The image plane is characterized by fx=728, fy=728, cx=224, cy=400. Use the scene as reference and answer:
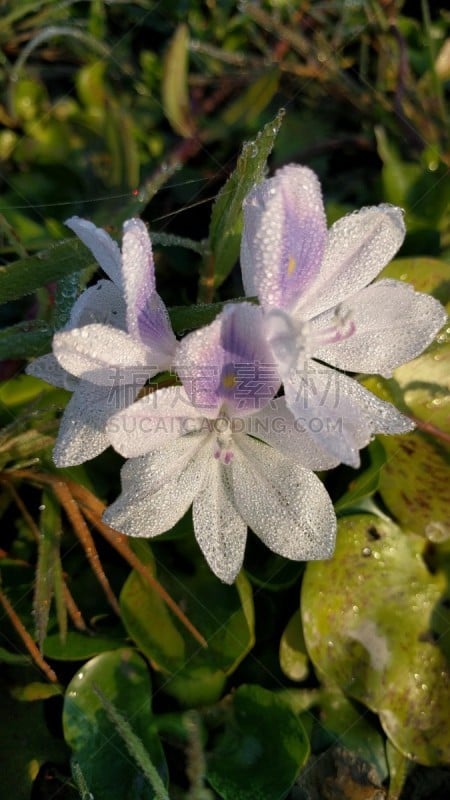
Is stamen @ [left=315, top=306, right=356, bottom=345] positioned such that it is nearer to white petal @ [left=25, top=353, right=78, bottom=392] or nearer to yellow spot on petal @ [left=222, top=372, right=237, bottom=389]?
yellow spot on petal @ [left=222, top=372, right=237, bottom=389]

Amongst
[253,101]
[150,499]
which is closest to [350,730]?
[150,499]

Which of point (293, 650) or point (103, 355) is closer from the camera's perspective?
point (103, 355)

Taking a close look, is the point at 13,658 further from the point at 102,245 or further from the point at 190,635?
the point at 102,245

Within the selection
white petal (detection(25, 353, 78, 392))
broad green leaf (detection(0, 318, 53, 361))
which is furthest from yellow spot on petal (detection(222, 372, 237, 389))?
broad green leaf (detection(0, 318, 53, 361))

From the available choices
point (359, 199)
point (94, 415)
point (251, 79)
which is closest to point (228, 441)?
point (94, 415)

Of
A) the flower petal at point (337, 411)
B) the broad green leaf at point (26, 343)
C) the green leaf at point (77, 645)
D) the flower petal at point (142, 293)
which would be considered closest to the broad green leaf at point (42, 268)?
the broad green leaf at point (26, 343)

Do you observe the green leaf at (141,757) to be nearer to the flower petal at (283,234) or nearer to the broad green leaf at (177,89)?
the flower petal at (283,234)
